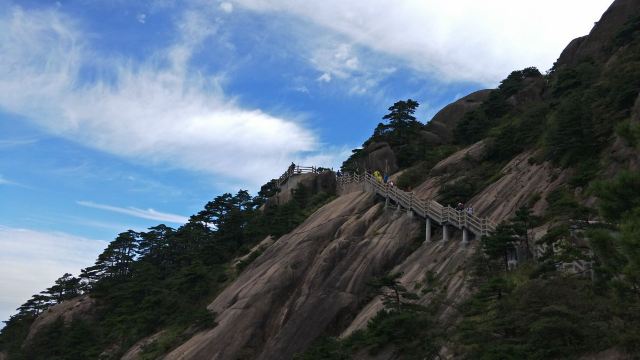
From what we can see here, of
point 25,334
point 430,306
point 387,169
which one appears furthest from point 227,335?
point 25,334

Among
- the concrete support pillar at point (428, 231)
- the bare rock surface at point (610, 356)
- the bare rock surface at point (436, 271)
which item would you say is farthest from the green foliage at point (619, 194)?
the concrete support pillar at point (428, 231)

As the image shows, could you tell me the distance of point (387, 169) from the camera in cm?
5762

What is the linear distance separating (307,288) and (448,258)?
31.1ft

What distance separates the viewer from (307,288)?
3275 centimetres

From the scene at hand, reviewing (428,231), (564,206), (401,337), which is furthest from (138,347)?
(564,206)

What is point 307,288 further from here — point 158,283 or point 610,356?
point 158,283

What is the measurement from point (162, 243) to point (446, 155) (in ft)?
152

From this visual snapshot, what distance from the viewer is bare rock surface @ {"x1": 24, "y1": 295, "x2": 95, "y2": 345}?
6438cm

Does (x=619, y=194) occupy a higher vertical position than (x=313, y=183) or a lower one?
lower

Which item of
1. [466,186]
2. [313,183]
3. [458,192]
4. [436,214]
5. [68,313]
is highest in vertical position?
[313,183]

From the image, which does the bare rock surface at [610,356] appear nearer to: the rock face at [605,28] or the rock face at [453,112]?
the rock face at [605,28]

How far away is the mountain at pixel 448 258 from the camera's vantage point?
14.4 meters

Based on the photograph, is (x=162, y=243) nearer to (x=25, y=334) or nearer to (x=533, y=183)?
(x=25, y=334)

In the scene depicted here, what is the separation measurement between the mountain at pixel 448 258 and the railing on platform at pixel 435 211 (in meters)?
0.19
